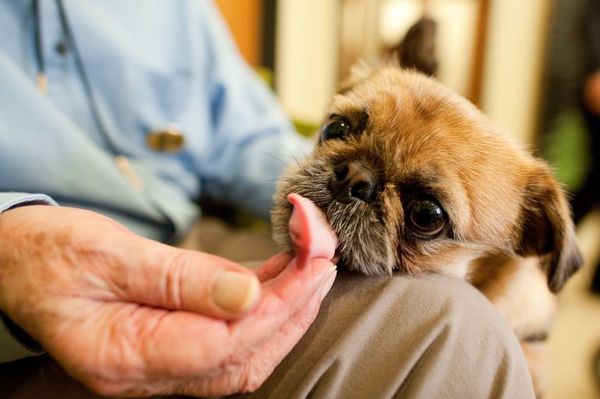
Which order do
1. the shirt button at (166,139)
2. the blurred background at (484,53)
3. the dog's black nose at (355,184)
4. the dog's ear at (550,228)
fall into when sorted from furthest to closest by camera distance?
the blurred background at (484,53)
the shirt button at (166,139)
the dog's ear at (550,228)
the dog's black nose at (355,184)

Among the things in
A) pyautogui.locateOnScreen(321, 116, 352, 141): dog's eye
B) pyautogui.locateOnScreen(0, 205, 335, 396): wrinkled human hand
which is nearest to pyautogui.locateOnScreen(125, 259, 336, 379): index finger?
pyautogui.locateOnScreen(0, 205, 335, 396): wrinkled human hand

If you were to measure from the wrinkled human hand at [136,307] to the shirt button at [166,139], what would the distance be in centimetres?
60

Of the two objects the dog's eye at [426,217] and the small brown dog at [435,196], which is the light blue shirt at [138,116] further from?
the dog's eye at [426,217]

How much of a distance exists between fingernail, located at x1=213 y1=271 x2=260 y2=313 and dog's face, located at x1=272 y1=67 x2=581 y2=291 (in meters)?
0.27

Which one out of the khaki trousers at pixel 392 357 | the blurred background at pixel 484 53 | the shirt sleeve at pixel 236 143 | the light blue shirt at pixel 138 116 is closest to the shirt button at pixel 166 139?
the light blue shirt at pixel 138 116

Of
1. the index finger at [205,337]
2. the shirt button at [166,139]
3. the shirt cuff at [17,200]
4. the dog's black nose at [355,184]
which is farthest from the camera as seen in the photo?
the shirt button at [166,139]

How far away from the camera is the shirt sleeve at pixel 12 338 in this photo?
633mm

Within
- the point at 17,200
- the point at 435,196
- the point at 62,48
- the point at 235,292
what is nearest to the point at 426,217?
the point at 435,196

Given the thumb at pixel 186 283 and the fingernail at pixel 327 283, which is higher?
the thumb at pixel 186 283

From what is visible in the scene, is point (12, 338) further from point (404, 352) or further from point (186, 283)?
point (404, 352)

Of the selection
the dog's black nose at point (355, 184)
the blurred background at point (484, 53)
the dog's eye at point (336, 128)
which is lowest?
the blurred background at point (484, 53)

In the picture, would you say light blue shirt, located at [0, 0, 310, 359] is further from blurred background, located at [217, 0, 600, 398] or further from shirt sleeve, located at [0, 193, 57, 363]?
blurred background, located at [217, 0, 600, 398]

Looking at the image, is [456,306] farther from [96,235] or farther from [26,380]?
[26,380]

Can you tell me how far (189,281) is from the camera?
1.83 feet
